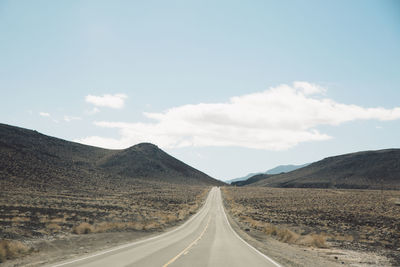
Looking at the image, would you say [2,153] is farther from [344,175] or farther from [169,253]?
[344,175]

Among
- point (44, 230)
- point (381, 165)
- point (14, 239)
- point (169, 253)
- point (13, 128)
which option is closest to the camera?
point (169, 253)

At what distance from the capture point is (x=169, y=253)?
14.4 meters

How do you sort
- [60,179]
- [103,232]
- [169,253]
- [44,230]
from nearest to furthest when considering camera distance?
[169,253]
[44,230]
[103,232]
[60,179]

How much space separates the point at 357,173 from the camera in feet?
510

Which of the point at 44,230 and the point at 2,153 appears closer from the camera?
the point at 44,230

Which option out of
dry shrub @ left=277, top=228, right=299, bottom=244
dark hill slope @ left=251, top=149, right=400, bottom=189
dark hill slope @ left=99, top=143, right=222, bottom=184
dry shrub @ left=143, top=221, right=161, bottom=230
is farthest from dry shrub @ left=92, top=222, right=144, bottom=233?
dark hill slope @ left=251, top=149, right=400, bottom=189

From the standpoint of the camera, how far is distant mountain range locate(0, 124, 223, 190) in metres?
81.4

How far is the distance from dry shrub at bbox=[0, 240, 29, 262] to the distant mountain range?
59.1 m

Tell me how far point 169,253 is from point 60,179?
8118cm

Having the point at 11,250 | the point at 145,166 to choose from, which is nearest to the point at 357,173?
the point at 145,166

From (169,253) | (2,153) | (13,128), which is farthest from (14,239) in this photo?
(13,128)

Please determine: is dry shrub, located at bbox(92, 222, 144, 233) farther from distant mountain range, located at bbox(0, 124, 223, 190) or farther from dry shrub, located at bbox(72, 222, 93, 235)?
distant mountain range, located at bbox(0, 124, 223, 190)

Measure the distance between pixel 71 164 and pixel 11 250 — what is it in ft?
356

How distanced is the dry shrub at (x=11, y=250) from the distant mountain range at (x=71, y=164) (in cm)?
5909
